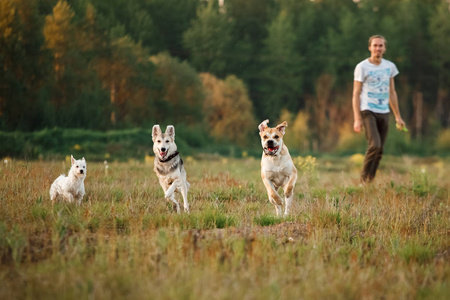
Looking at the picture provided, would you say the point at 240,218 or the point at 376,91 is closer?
the point at 240,218

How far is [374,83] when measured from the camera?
10.1 metres

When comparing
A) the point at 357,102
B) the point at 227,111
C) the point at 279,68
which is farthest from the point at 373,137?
the point at 279,68

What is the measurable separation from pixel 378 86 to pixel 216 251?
648 cm

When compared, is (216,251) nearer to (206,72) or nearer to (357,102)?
(357,102)

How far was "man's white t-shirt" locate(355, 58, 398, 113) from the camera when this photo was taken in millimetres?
10055

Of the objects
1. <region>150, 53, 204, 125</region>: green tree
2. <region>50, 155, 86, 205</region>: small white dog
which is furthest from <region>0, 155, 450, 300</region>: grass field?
<region>150, 53, 204, 125</region>: green tree

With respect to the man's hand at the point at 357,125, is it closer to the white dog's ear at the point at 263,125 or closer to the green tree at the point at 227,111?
the white dog's ear at the point at 263,125

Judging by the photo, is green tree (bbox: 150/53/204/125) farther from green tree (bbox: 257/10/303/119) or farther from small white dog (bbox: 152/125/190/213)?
small white dog (bbox: 152/125/190/213)

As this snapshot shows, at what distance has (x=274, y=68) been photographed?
37.3 metres

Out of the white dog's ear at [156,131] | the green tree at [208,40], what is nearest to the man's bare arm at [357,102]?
the white dog's ear at [156,131]

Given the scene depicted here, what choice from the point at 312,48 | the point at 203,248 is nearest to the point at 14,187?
the point at 203,248

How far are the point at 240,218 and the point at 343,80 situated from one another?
3324 centimetres

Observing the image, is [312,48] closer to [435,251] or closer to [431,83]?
[431,83]

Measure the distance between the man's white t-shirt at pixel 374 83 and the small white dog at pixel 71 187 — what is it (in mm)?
5636
